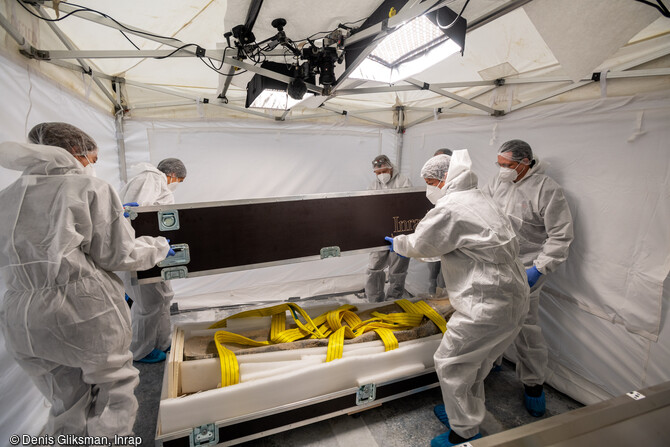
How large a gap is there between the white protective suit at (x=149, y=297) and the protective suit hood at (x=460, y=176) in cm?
206

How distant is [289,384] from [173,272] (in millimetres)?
849

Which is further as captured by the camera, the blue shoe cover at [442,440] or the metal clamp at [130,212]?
the blue shoe cover at [442,440]

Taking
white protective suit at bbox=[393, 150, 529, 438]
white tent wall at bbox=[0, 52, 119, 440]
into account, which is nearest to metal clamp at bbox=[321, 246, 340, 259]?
white protective suit at bbox=[393, 150, 529, 438]

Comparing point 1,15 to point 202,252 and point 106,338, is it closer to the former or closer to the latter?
point 202,252

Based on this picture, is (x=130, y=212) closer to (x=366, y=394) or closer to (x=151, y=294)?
(x=151, y=294)

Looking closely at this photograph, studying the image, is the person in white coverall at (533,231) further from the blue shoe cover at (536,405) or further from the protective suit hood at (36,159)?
the protective suit hood at (36,159)

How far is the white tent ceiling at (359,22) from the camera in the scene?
4.45ft

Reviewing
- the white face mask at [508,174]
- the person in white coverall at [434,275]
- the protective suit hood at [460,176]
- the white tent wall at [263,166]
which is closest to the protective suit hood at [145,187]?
the white tent wall at [263,166]

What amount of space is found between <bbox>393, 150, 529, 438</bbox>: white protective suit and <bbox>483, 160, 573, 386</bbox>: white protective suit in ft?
1.62

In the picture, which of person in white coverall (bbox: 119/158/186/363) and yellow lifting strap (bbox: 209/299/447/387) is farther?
person in white coverall (bbox: 119/158/186/363)

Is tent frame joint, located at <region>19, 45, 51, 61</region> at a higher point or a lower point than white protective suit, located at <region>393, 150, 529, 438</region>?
higher

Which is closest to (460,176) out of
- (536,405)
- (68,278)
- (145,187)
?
(536,405)

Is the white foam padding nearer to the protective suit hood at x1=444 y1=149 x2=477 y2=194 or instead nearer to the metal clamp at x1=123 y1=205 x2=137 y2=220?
the metal clamp at x1=123 y1=205 x2=137 y2=220

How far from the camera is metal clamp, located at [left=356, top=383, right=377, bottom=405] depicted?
64.5 inches
